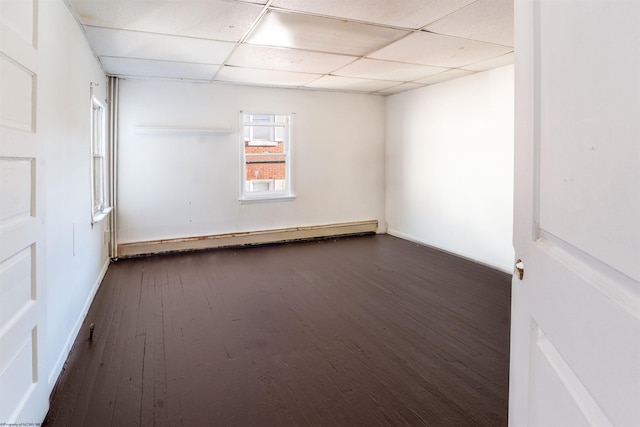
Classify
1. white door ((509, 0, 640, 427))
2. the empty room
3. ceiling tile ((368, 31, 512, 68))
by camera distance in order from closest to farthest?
white door ((509, 0, 640, 427))
the empty room
ceiling tile ((368, 31, 512, 68))

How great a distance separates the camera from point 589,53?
0.59 m

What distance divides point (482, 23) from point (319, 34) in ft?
4.51

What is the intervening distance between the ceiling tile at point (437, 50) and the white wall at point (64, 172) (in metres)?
2.77

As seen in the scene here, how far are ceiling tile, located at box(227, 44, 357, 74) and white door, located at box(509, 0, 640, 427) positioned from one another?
10.9 feet

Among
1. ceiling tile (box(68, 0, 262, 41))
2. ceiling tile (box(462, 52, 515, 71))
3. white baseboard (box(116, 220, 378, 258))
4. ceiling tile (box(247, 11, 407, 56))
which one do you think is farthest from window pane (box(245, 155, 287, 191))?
ceiling tile (box(68, 0, 262, 41))

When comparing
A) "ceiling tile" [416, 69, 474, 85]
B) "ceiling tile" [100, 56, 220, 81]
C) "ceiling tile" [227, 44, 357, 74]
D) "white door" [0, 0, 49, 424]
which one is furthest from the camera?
"ceiling tile" [416, 69, 474, 85]

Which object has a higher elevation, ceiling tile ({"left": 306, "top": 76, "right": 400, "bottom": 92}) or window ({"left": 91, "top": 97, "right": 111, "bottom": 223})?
ceiling tile ({"left": 306, "top": 76, "right": 400, "bottom": 92})

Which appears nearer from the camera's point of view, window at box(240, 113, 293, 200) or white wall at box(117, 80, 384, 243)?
white wall at box(117, 80, 384, 243)

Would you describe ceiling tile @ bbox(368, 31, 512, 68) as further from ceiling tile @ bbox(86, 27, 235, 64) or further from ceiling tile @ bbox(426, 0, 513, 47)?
ceiling tile @ bbox(86, 27, 235, 64)

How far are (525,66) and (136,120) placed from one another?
17.2 ft

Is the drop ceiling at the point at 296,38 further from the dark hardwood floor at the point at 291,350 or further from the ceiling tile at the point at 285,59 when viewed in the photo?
the dark hardwood floor at the point at 291,350

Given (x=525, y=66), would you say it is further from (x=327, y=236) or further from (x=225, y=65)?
(x=327, y=236)

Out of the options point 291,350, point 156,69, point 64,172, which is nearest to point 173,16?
point 64,172

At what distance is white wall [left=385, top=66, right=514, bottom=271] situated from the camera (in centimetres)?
469
